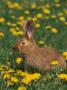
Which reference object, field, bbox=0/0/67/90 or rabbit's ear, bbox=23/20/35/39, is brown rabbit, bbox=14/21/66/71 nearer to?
rabbit's ear, bbox=23/20/35/39

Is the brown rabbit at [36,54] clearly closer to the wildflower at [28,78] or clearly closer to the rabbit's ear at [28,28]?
the rabbit's ear at [28,28]

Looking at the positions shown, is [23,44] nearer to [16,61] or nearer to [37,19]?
[16,61]

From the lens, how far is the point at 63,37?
10.2 m

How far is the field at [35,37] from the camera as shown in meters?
7.03

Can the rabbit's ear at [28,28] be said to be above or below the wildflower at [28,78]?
above

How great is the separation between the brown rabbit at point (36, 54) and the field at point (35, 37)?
0.12 m

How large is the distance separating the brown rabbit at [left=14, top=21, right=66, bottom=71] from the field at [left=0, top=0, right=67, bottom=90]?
12cm

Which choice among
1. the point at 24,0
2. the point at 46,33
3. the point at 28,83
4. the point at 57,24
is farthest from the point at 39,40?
the point at 24,0

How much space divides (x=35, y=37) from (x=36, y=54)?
95.3 inches

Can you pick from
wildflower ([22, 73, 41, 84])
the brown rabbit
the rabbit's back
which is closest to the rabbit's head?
the brown rabbit

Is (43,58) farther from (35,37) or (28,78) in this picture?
(35,37)

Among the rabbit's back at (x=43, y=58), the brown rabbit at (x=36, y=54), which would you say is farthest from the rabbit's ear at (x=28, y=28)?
the rabbit's back at (x=43, y=58)

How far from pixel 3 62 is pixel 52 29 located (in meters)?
2.70

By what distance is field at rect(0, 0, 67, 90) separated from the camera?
7028 millimetres
